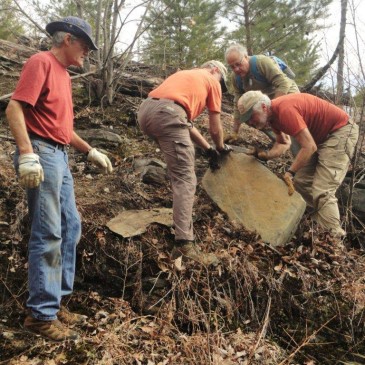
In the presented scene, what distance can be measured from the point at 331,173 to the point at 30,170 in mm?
3719

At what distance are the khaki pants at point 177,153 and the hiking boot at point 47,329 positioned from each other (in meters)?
1.45

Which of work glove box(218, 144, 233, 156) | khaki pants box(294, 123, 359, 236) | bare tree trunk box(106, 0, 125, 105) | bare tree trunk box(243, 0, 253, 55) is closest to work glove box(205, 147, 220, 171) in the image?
work glove box(218, 144, 233, 156)

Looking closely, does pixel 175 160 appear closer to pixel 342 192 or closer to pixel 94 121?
pixel 342 192

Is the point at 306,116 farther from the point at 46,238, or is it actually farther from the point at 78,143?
the point at 46,238

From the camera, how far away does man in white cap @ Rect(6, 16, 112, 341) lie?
9.66 feet

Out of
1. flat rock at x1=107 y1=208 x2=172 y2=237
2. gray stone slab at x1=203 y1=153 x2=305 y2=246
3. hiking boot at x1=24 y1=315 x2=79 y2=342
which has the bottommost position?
hiking boot at x1=24 y1=315 x2=79 y2=342

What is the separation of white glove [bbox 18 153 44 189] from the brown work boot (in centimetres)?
173

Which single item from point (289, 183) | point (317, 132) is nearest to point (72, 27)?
point (289, 183)

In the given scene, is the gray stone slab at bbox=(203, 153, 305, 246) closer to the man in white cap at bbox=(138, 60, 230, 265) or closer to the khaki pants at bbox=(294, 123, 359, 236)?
the khaki pants at bbox=(294, 123, 359, 236)

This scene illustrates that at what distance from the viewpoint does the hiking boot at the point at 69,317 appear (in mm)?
3520

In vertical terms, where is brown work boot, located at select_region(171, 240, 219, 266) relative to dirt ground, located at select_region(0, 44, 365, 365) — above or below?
above

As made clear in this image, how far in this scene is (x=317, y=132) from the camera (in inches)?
206

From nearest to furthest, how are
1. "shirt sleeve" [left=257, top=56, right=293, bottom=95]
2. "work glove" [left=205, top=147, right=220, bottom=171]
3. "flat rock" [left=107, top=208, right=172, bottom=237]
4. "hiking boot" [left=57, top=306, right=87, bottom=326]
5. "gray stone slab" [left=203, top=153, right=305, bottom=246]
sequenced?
1. "hiking boot" [left=57, top=306, right=87, bottom=326]
2. "flat rock" [left=107, top=208, right=172, bottom=237]
3. "gray stone slab" [left=203, top=153, right=305, bottom=246]
4. "work glove" [left=205, top=147, right=220, bottom=171]
5. "shirt sleeve" [left=257, top=56, right=293, bottom=95]

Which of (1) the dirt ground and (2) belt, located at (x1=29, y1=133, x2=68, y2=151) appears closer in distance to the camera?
(2) belt, located at (x1=29, y1=133, x2=68, y2=151)
